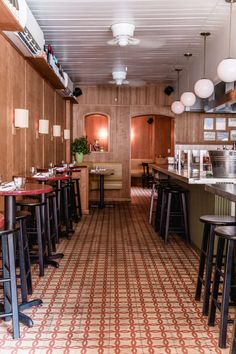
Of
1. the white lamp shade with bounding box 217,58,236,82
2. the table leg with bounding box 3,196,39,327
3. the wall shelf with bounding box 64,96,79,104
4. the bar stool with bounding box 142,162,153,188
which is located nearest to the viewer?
the table leg with bounding box 3,196,39,327

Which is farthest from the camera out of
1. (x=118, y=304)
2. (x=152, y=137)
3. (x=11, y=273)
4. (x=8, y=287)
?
(x=152, y=137)

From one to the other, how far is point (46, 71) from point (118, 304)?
14.0 feet

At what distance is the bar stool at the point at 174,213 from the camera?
19.5 feet

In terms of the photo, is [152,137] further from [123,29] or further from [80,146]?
[123,29]

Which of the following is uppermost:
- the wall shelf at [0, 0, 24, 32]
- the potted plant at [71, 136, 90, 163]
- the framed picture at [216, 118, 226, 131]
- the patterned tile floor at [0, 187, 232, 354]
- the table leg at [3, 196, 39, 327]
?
the wall shelf at [0, 0, 24, 32]

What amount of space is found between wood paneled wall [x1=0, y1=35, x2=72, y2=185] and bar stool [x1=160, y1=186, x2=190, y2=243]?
2.14m

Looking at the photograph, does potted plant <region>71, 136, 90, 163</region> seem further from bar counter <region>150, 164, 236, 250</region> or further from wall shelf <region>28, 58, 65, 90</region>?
bar counter <region>150, 164, 236, 250</region>

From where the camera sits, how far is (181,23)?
224 inches

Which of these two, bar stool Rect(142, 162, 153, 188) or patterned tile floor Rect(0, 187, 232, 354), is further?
bar stool Rect(142, 162, 153, 188)

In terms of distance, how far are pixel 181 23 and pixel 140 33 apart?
0.75 meters

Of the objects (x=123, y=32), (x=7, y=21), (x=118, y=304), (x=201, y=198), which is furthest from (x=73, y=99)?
(x=118, y=304)

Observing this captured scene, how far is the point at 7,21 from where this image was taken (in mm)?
3912

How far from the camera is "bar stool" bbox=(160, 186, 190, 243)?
5.94 m

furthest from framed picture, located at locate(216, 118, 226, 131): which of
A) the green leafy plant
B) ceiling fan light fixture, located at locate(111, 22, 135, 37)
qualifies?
ceiling fan light fixture, located at locate(111, 22, 135, 37)
